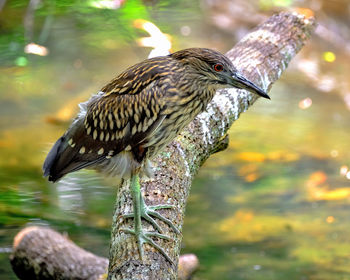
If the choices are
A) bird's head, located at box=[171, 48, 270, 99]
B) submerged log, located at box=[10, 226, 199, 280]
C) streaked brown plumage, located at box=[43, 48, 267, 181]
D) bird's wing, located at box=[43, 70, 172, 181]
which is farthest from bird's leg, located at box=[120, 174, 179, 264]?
submerged log, located at box=[10, 226, 199, 280]

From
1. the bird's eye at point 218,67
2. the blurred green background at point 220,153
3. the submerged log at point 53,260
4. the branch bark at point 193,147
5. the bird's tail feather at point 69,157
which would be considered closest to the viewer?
the branch bark at point 193,147

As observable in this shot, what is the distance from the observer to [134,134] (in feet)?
9.66

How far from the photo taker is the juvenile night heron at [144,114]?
2.89 metres

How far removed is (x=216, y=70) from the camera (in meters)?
2.90

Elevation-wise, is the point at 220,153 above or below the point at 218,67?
above

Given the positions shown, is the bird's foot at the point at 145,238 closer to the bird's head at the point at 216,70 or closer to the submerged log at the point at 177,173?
the submerged log at the point at 177,173

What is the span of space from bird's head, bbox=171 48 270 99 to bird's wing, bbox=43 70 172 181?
220 millimetres

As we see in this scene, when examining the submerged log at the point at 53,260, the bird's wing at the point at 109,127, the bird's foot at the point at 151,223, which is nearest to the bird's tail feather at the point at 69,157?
the bird's wing at the point at 109,127

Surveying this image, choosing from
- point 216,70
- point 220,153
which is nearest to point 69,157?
point 216,70

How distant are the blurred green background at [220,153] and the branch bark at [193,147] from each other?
66 centimetres

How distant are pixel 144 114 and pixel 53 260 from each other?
2039 millimetres

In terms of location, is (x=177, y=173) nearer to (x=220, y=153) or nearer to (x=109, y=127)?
(x=109, y=127)

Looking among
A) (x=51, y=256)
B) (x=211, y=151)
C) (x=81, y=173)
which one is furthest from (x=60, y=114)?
Result: (x=211, y=151)

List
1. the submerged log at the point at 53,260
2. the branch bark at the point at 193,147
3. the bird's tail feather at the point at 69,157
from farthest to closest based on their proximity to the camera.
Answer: the submerged log at the point at 53,260, the bird's tail feather at the point at 69,157, the branch bark at the point at 193,147
